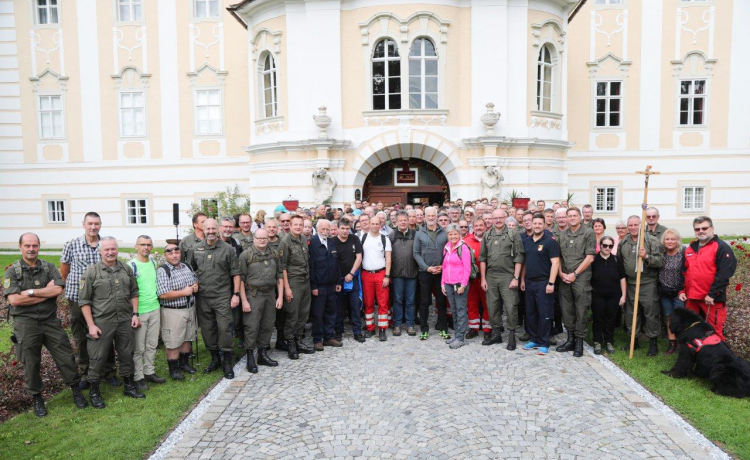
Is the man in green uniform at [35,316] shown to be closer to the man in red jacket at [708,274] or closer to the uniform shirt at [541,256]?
the uniform shirt at [541,256]

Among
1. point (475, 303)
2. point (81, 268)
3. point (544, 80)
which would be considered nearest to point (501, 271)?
point (475, 303)

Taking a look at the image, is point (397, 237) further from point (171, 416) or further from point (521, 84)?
point (521, 84)

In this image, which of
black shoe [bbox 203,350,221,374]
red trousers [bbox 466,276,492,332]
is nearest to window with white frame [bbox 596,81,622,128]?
red trousers [bbox 466,276,492,332]

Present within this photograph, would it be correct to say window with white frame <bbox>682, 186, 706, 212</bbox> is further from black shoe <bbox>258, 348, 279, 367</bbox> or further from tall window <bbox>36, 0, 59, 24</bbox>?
tall window <bbox>36, 0, 59, 24</bbox>

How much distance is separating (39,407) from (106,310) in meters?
1.32

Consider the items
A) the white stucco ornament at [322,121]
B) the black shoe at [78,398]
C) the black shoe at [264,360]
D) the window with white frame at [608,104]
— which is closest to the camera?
the black shoe at [78,398]

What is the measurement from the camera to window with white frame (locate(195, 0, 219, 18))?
21.1 m

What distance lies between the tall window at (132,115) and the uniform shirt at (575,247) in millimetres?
19023

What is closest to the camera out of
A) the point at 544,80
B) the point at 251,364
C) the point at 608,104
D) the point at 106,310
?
the point at 106,310

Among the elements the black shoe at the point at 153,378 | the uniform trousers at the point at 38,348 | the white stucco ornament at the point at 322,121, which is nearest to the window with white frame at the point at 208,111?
the white stucco ornament at the point at 322,121

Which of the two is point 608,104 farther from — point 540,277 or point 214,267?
point 214,267

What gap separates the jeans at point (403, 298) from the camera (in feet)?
29.3

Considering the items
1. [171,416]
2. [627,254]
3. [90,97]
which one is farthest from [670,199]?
[90,97]

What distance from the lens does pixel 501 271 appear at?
323 inches
